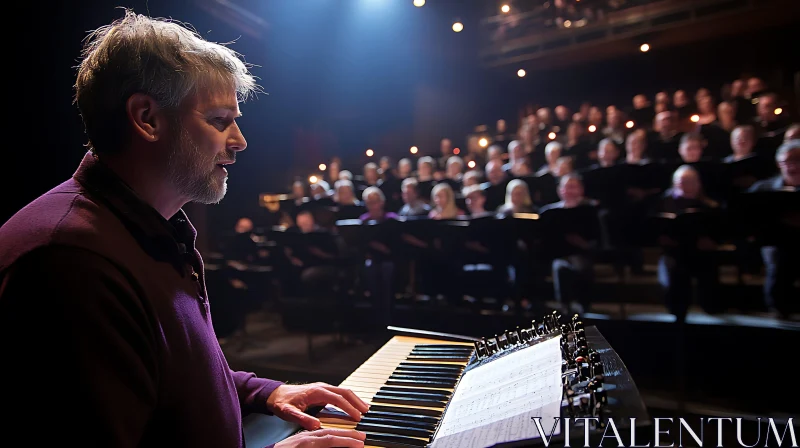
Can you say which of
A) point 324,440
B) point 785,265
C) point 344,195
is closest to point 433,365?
point 324,440

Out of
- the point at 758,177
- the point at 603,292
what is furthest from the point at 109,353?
the point at 758,177

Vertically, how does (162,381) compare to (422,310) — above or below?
below

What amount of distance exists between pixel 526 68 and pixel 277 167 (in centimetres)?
640

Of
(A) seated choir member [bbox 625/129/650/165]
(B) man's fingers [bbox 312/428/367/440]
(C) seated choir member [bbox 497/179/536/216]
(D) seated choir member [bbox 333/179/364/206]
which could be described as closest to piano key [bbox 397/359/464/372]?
(B) man's fingers [bbox 312/428/367/440]

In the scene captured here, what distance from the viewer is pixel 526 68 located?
11.8 metres

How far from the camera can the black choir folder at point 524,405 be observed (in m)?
0.75

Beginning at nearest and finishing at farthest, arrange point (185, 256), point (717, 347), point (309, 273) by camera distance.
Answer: point (185, 256)
point (717, 347)
point (309, 273)

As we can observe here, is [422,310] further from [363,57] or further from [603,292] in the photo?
[363,57]

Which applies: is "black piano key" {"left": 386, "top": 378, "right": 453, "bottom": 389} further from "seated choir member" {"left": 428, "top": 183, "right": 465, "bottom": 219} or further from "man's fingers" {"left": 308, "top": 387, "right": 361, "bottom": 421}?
"seated choir member" {"left": 428, "top": 183, "right": 465, "bottom": 219}

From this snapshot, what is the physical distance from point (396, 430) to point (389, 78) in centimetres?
1213

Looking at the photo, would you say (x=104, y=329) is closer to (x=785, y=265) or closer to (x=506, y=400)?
(x=506, y=400)

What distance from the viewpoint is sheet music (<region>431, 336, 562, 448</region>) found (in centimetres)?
83

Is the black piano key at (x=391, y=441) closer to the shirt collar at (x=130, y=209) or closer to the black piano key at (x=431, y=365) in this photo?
the black piano key at (x=431, y=365)

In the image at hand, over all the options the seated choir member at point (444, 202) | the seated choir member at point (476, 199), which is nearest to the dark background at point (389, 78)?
the seated choir member at point (444, 202)
